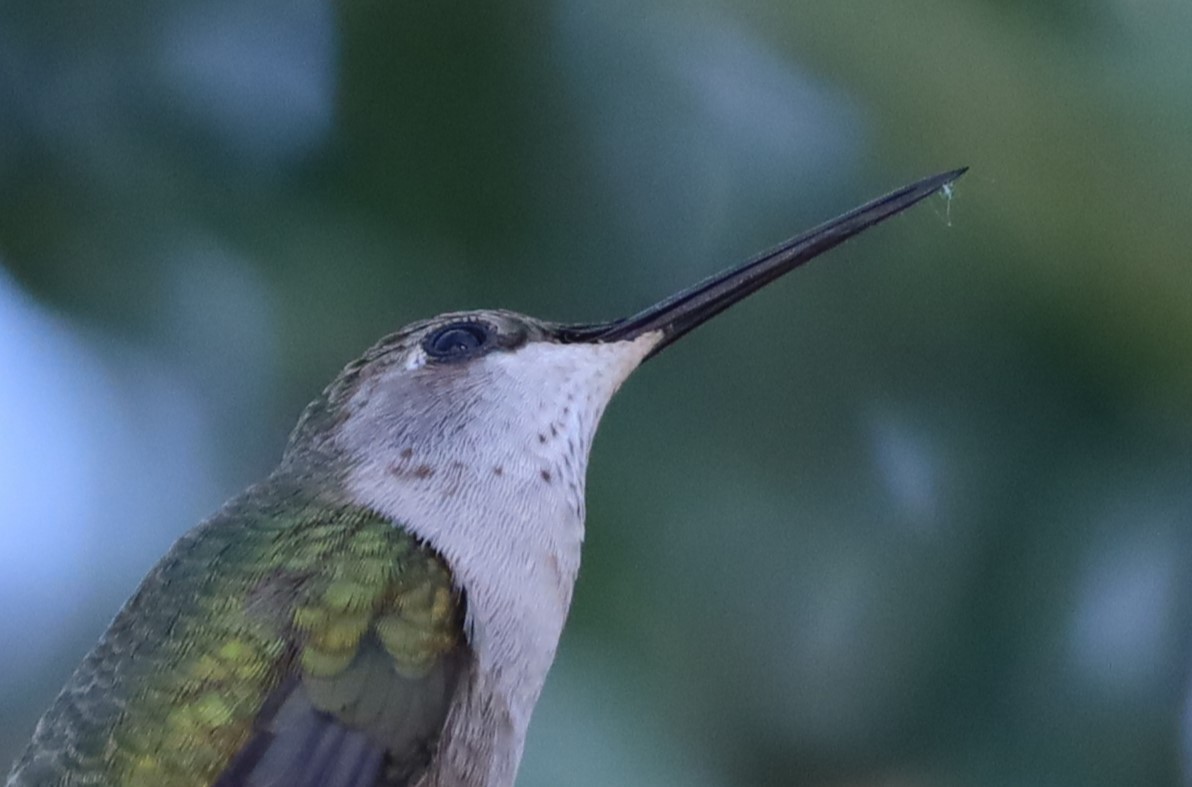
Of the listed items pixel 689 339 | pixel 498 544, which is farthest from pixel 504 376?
pixel 689 339

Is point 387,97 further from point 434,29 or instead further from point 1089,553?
point 1089,553

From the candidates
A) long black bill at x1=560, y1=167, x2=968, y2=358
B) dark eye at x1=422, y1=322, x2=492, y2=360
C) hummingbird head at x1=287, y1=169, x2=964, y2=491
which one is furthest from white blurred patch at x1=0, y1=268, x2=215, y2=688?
long black bill at x1=560, y1=167, x2=968, y2=358

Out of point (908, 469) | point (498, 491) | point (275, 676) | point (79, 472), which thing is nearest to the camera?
point (275, 676)

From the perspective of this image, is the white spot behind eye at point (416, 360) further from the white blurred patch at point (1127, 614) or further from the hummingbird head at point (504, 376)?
the white blurred patch at point (1127, 614)

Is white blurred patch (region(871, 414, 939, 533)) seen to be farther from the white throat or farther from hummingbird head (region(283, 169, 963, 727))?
the white throat

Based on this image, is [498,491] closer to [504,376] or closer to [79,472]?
[504,376]
